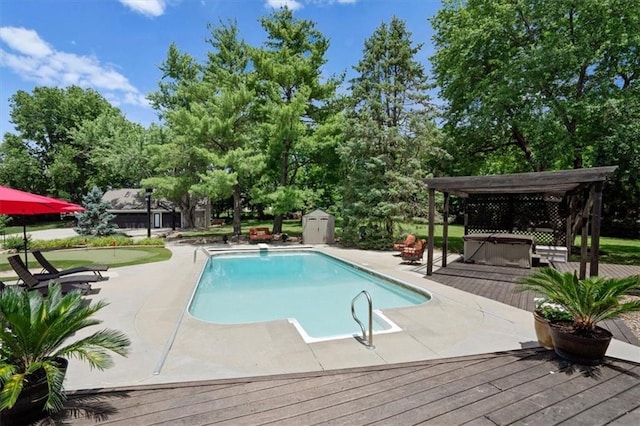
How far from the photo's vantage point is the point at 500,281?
930 cm

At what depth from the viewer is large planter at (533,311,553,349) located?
14.8ft

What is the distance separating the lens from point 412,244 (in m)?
13.0

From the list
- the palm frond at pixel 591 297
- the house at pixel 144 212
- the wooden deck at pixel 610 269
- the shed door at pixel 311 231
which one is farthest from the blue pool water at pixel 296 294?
the house at pixel 144 212

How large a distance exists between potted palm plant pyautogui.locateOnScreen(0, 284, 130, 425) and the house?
29.2 metres

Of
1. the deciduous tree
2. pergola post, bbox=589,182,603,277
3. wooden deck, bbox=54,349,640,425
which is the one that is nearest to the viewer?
wooden deck, bbox=54,349,640,425

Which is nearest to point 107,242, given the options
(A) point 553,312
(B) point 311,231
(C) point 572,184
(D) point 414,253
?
(B) point 311,231

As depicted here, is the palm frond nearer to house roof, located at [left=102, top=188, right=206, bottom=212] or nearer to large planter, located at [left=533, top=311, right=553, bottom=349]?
large planter, located at [left=533, top=311, right=553, bottom=349]

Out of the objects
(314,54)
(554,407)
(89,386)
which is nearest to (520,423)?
(554,407)

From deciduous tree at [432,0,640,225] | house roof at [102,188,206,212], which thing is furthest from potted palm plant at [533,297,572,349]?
house roof at [102,188,206,212]

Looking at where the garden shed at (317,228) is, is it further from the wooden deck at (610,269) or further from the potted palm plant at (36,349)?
the potted palm plant at (36,349)

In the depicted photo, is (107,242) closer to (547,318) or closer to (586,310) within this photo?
(547,318)

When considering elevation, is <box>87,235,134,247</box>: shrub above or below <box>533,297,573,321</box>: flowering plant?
below

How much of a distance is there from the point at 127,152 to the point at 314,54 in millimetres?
18989

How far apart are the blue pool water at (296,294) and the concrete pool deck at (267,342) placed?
69 centimetres
